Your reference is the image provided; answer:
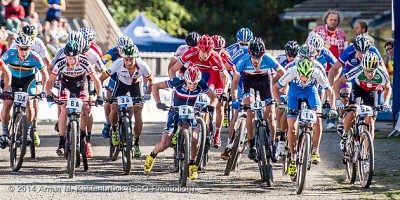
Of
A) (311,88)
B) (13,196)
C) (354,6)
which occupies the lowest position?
(13,196)

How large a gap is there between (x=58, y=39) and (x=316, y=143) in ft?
47.4

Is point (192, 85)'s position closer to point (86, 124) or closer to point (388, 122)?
point (86, 124)

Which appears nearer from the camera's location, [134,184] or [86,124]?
[134,184]

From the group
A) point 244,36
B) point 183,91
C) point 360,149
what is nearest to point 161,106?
point 183,91

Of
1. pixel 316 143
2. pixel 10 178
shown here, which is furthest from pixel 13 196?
pixel 316 143

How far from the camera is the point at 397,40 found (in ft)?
74.9

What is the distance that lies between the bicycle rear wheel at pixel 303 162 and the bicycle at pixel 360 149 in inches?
33.6

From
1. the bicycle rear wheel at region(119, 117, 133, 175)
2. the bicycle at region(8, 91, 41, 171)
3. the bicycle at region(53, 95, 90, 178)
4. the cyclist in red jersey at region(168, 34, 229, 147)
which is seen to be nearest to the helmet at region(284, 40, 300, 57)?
the cyclist in red jersey at region(168, 34, 229, 147)

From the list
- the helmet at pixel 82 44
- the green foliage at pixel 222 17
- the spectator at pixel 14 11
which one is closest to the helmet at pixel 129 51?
the helmet at pixel 82 44

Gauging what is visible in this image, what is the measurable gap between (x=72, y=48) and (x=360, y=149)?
403 cm

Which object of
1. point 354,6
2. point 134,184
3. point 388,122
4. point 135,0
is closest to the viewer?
point 134,184

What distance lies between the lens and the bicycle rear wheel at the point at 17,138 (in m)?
17.1

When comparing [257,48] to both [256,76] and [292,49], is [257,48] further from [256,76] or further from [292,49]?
[292,49]

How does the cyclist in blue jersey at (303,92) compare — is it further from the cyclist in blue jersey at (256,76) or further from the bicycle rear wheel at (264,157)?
the cyclist in blue jersey at (256,76)
